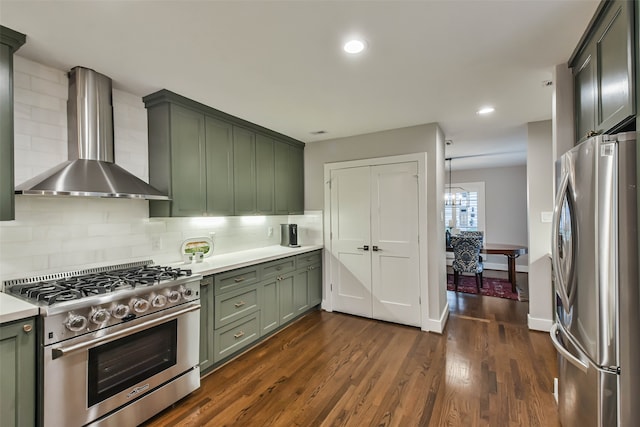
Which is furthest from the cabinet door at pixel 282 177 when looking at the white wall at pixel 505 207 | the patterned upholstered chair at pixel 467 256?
the white wall at pixel 505 207

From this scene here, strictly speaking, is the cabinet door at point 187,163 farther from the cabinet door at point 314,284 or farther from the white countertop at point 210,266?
the cabinet door at point 314,284

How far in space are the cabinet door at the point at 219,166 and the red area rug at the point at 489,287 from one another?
4.21 metres

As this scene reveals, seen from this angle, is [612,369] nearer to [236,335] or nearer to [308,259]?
[236,335]

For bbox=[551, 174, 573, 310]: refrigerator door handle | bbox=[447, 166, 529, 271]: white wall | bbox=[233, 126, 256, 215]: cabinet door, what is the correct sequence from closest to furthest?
bbox=[551, 174, 573, 310]: refrigerator door handle, bbox=[233, 126, 256, 215]: cabinet door, bbox=[447, 166, 529, 271]: white wall

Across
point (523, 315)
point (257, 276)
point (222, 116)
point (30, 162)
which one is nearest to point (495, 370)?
point (523, 315)

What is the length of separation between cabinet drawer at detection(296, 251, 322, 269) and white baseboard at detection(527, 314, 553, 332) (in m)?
2.62

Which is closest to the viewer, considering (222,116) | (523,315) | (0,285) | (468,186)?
(0,285)

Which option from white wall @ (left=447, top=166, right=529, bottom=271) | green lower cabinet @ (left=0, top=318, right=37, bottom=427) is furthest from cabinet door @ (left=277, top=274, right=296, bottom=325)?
white wall @ (left=447, top=166, right=529, bottom=271)

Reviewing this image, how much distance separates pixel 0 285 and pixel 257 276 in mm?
1803

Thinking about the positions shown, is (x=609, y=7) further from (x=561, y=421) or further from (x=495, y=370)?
(x=495, y=370)

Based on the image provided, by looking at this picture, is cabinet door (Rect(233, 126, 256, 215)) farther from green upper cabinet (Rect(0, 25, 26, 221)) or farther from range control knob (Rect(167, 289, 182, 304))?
green upper cabinet (Rect(0, 25, 26, 221))

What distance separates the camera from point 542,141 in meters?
3.46

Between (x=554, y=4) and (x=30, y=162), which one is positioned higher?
(x=554, y=4)

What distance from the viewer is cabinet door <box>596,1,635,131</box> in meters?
1.29
